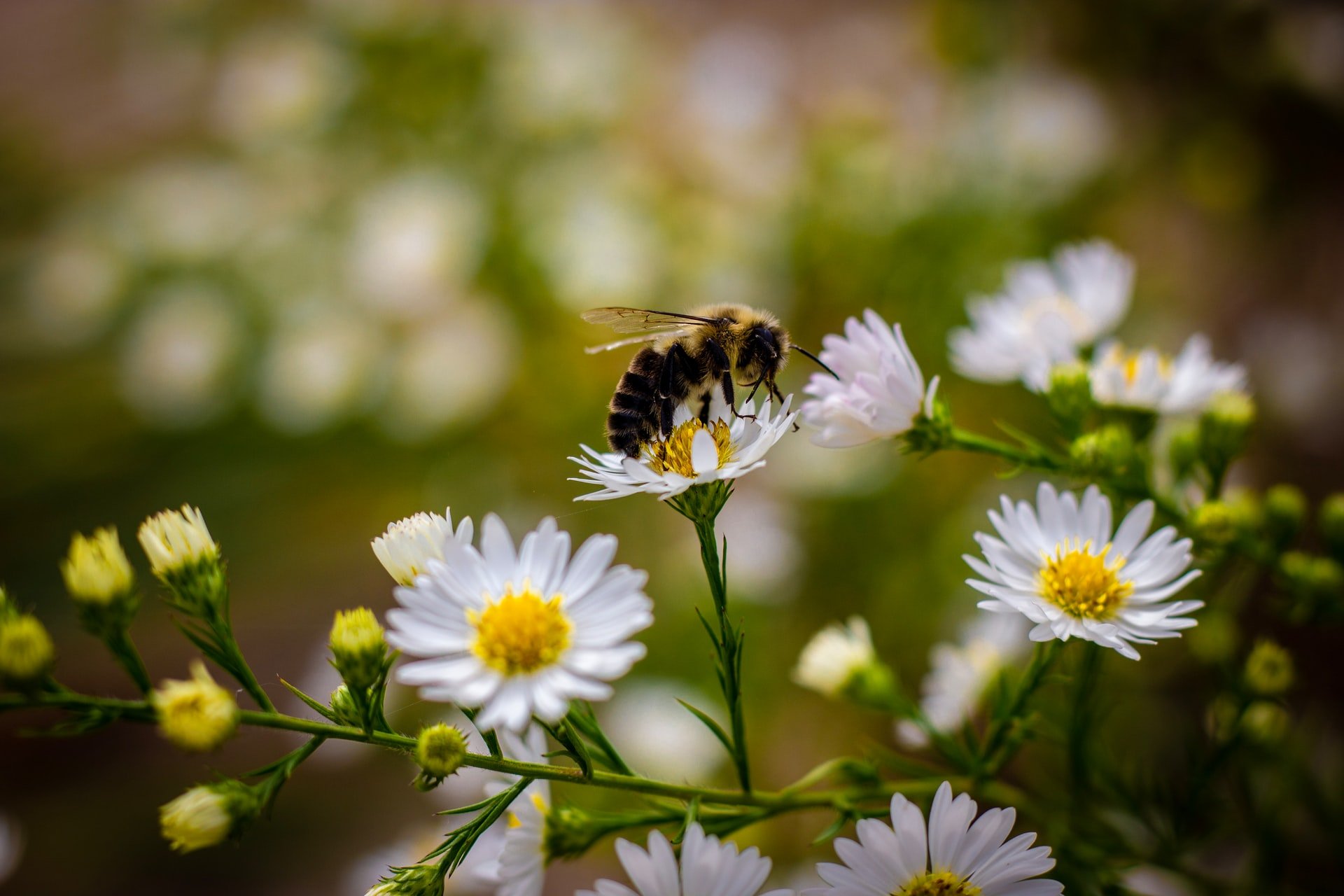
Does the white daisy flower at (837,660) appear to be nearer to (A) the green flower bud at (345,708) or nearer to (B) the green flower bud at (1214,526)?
(B) the green flower bud at (1214,526)

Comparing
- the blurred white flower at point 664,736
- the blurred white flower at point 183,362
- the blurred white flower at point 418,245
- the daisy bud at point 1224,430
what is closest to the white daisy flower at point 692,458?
the daisy bud at point 1224,430

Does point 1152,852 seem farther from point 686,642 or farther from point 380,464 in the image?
point 380,464

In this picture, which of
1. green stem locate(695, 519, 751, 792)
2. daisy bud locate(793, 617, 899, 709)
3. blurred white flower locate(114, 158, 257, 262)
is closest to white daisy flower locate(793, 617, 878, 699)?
daisy bud locate(793, 617, 899, 709)

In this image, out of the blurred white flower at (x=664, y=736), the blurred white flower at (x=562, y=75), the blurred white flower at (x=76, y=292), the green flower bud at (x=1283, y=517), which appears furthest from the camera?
the blurred white flower at (x=76, y=292)

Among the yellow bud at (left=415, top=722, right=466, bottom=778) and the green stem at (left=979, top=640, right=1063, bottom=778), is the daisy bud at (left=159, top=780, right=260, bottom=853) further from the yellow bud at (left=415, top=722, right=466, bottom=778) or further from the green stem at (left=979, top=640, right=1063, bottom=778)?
the green stem at (left=979, top=640, right=1063, bottom=778)

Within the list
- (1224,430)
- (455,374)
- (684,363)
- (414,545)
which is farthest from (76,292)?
(1224,430)

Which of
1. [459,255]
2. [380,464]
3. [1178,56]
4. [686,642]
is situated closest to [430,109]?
[459,255]
